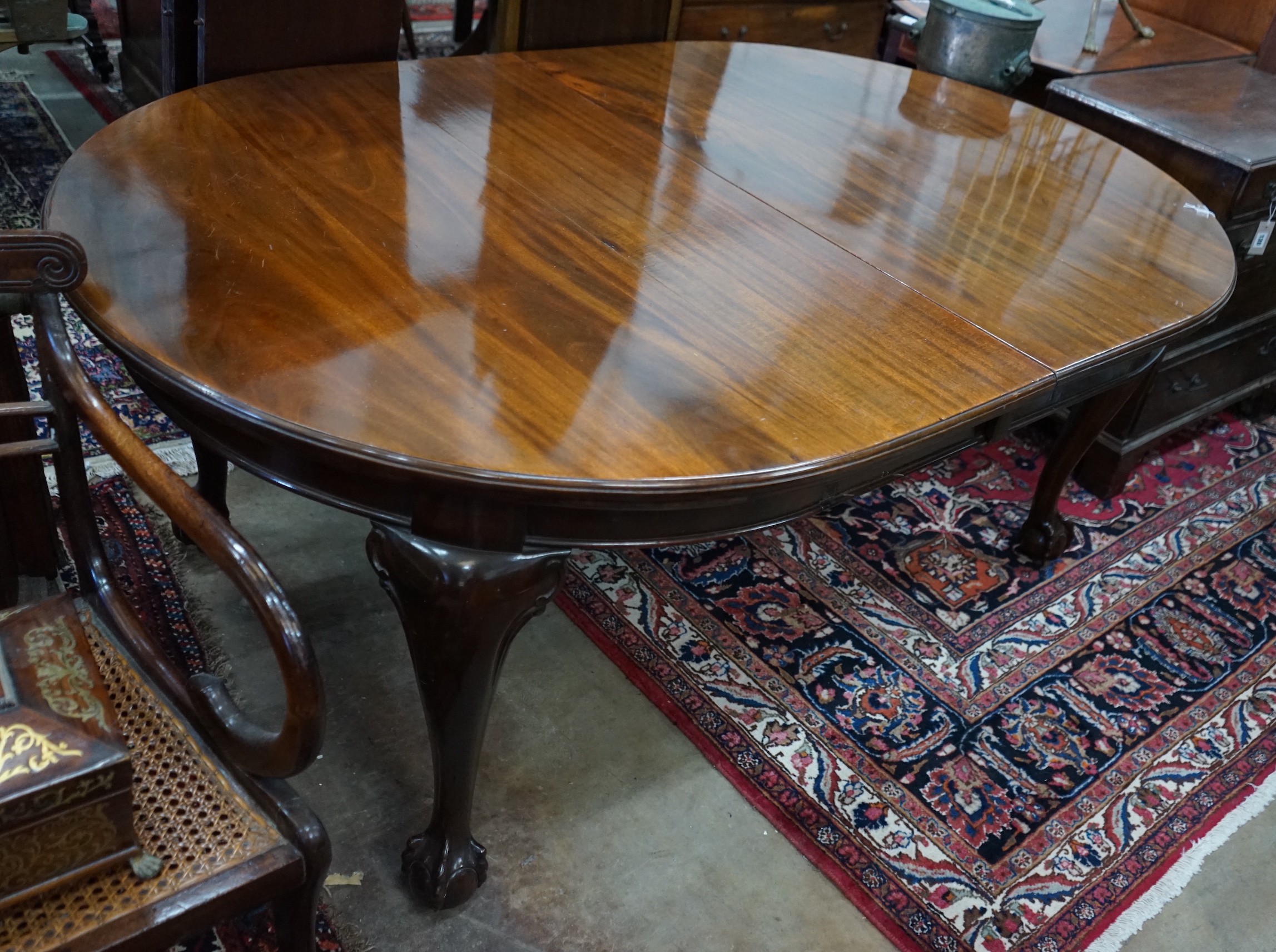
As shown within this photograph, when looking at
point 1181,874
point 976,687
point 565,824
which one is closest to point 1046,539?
point 976,687

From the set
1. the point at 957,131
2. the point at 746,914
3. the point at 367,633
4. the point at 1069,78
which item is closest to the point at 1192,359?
the point at 1069,78

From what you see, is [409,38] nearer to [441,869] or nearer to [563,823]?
[563,823]

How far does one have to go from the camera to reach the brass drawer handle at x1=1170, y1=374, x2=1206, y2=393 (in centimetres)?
218

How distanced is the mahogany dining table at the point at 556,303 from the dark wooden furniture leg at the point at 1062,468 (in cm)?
3

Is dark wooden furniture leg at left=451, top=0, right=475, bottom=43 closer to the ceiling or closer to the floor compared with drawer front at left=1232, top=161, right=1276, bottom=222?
closer to the floor

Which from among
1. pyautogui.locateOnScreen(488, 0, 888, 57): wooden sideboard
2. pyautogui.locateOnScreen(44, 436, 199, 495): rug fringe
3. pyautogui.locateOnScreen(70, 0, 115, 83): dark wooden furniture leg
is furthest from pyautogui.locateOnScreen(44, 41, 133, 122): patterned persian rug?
pyautogui.locateOnScreen(44, 436, 199, 495): rug fringe

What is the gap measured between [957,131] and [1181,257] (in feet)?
1.51

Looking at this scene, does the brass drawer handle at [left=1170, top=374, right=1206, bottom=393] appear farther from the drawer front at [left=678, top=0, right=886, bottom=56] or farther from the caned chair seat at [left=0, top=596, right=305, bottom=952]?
the caned chair seat at [left=0, top=596, right=305, bottom=952]

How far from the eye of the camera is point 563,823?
4.75 ft

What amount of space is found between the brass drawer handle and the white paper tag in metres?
0.29

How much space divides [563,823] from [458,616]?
56cm

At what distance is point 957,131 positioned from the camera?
1748 mm

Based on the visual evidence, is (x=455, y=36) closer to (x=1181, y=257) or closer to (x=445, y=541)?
(x=1181, y=257)

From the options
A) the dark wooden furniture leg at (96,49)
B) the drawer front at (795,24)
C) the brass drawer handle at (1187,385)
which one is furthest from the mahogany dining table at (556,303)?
the dark wooden furniture leg at (96,49)
